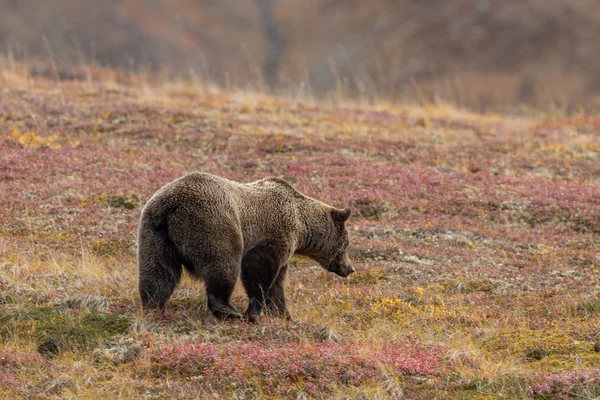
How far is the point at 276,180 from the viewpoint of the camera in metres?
10.9

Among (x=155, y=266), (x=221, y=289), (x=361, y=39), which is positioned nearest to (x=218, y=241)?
(x=221, y=289)

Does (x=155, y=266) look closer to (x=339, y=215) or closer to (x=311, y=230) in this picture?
(x=311, y=230)

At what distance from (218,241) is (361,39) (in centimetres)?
8296

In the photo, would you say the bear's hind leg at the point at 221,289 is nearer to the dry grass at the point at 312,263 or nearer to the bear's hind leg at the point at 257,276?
the dry grass at the point at 312,263

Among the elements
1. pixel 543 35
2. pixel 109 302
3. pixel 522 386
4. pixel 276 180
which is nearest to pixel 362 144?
pixel 276 180

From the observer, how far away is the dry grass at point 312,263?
773 cm

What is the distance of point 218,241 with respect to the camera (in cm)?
912

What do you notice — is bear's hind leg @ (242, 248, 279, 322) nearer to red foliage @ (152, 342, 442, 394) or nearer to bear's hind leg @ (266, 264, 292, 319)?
bear's hind leg @ (266, 264, 292, 319)

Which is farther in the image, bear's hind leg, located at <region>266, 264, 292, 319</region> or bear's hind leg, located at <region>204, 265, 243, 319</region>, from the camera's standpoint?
bear's hind leg, located at <region>266, 264, 292, 319</region>

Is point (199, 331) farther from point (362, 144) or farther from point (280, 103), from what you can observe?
point (280, 103)

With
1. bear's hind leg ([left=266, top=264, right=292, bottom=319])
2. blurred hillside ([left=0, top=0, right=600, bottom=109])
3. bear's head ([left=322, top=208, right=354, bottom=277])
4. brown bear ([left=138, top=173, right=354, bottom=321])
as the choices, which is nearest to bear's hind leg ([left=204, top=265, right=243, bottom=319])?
brown bear ([left=138, top=173, right=354, bottom=321])

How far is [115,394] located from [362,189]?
10505 millimetres

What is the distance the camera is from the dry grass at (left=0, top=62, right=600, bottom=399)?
25.4ft

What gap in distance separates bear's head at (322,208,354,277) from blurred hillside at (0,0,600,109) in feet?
191
